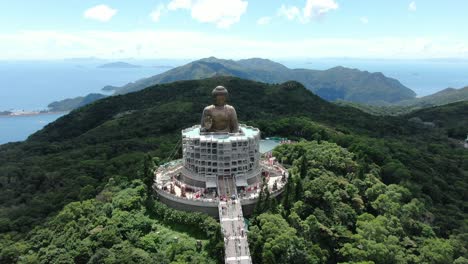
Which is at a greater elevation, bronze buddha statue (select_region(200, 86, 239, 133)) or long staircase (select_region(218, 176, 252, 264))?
bronze buddha statue (select_region(200, 86, 239, 133))

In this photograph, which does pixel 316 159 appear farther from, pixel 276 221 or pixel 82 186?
pixel 82 186

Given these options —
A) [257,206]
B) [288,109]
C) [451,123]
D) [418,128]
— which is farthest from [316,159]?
[451,123]

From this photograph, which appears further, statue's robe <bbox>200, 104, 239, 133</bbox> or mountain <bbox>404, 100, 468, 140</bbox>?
mountain <bbox>404, 100, 468, 140</bbox>

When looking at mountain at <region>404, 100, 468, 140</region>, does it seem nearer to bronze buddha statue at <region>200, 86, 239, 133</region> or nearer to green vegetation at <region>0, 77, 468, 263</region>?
green vegetation at <region>0, 77, 468, 263</region>

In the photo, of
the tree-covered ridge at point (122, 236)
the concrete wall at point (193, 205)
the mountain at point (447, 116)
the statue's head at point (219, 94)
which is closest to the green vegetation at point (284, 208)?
the tree-covered ridge at point (122, 236)

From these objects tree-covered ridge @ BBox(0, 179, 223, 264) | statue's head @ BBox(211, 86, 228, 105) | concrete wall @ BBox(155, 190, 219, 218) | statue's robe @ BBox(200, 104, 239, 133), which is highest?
statue's head @ BBox(211, 86, 228, 105)

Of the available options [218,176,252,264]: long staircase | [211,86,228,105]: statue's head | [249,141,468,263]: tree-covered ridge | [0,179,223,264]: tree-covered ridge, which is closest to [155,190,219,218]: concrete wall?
[218,176,252,264]: long staircase

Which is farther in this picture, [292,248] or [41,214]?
[41,214]
